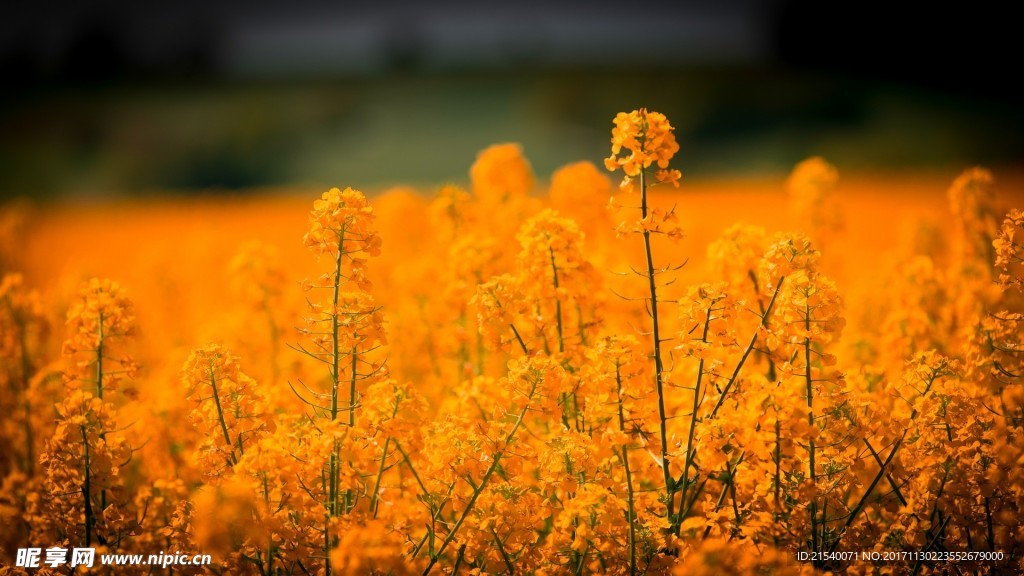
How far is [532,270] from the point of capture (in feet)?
12.5

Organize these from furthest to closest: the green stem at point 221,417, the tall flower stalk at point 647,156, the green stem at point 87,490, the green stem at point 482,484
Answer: the green stem at point 87,490, the green stem at point 221,417, the tall flower stalk at point 647,156, the green stem at point 482,484

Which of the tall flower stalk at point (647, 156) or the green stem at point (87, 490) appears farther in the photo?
the green stem at point (87, 490)

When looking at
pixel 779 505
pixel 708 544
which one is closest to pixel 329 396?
pixel 708 544

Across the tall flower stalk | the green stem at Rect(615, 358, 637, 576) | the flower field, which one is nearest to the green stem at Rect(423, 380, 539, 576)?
the flower field

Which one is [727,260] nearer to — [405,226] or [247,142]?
[405,226]

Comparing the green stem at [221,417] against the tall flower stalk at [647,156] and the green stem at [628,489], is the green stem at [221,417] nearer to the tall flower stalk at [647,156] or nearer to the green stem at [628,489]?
the green stem at [628,489]

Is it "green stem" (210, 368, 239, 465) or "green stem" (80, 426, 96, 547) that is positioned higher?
"green stem" (210, 368, 239, 465)

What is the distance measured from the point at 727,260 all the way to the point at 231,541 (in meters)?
2.95

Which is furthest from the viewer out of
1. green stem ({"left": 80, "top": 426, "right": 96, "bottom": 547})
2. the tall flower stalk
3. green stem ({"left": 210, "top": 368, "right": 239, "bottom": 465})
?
green stem ({"left": 80, "top": 426, "right": 96, "bottom": 547})

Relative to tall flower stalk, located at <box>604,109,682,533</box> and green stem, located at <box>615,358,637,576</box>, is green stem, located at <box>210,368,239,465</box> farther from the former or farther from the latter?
tall flower stalk, located at <box>604,109,682,533</box>

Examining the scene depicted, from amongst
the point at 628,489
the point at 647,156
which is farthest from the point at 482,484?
the point at 647,156

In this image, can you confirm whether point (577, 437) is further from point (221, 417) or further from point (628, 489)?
point (221, 417)

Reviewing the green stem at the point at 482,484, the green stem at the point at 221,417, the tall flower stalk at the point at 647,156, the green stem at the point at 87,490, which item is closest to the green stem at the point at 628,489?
the tall flower stalk at the point at 647,156

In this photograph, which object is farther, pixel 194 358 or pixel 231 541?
pixel 194 358
